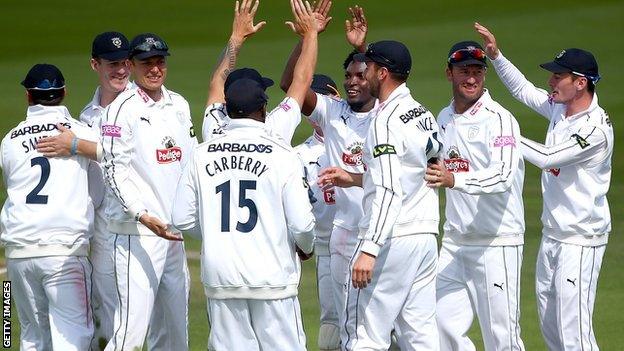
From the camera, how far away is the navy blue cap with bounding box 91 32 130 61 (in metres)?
9.45

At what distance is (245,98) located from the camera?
25.1 feet

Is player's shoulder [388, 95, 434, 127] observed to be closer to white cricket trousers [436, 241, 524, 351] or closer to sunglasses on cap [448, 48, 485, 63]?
sunglasses on cap [448, 48, 485, 63]

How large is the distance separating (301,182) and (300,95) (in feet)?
3.85

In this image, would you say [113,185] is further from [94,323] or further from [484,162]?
[484,162]

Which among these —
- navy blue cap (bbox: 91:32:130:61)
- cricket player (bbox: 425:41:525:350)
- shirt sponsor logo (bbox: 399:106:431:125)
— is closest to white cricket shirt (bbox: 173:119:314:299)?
shirt sponsor logo (bbox: 399:106:431:125)

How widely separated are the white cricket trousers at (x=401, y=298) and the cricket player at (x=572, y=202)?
1293mm

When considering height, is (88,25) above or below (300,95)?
above

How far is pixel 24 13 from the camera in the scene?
35.2 meters

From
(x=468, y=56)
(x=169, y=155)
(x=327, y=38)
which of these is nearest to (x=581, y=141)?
(x=468, y=56)

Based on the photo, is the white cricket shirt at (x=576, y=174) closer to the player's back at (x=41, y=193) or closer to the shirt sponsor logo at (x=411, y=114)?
the shirt sponsor logo at (x=411, y=114)

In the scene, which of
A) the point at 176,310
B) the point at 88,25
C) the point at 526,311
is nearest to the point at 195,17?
the point at 88,25

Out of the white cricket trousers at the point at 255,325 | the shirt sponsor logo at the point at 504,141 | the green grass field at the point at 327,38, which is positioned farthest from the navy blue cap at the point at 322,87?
the green grass field at the point at 327,38

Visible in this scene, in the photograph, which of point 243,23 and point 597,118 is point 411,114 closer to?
point 243,23

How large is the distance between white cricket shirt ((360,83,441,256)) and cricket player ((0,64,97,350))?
6.83ft
